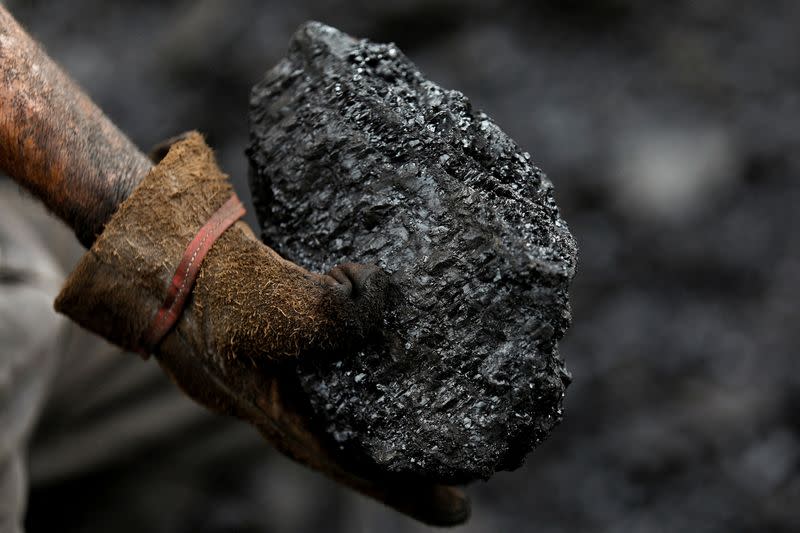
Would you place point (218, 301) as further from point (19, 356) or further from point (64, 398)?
point (64, 398)

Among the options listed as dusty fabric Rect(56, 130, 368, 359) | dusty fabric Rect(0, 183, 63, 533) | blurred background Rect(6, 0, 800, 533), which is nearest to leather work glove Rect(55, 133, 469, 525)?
dusty fabric Rect(56, 130, 368, 359)

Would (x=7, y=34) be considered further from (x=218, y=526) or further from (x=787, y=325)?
(x=787, y=325)

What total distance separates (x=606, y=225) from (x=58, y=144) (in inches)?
82.1

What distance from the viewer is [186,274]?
1085 millimetres

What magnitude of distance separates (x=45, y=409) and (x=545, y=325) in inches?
59.7

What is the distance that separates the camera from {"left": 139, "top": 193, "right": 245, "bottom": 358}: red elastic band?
109 cm

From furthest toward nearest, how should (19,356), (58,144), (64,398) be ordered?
1. (64,398)
2. (19,356)
3. (58,144)

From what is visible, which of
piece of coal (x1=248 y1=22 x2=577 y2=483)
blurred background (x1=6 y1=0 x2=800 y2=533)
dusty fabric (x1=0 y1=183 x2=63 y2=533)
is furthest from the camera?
blurred background (x1=6 y1=0 x2=800 y2=533)

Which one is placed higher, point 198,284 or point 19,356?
point 198,284

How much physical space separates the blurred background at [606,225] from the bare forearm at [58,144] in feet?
4.29

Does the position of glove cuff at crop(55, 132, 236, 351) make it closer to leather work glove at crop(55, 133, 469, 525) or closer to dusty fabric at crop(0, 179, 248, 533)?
leather work glove at crop(55, 133, 469, 525)

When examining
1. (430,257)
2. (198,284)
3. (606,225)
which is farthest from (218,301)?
(606,225)

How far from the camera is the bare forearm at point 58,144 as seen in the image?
41.7 inches

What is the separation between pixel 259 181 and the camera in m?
1.26
